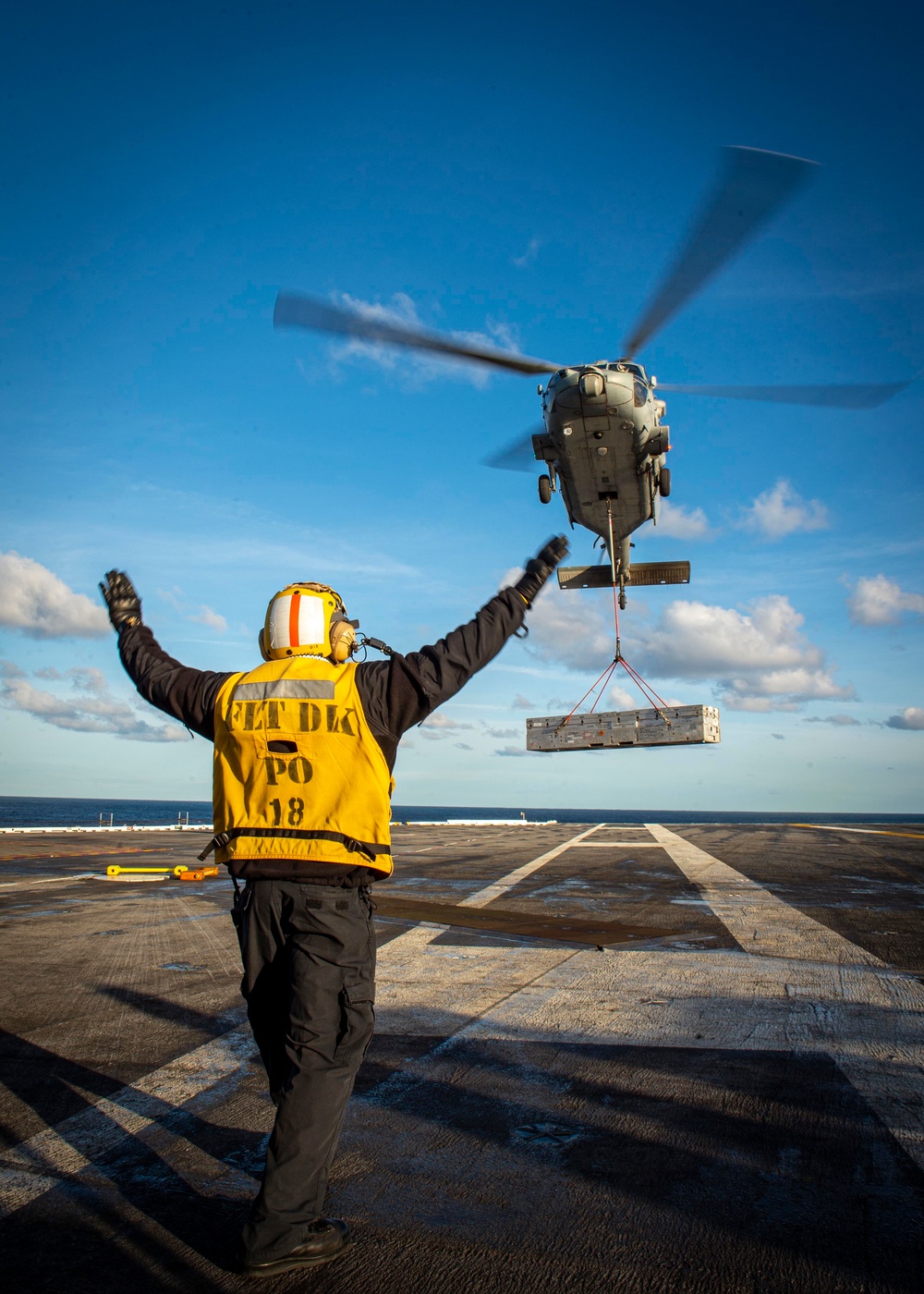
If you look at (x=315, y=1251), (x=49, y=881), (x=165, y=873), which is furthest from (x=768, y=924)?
(x=49, y=881)

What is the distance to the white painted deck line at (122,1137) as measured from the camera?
287 centimetres

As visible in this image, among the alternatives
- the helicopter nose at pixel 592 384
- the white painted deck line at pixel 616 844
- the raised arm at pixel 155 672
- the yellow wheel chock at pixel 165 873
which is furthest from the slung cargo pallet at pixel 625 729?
the raised arm at pixel 155 672

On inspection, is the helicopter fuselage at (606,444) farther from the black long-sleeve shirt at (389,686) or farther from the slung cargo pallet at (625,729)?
the black long-sleeve shirt at (389,686)

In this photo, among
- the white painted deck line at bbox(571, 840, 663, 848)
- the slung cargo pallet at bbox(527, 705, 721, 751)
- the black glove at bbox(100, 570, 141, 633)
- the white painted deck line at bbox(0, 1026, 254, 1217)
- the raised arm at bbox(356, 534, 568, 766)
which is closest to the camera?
the white painted deck line at bbox(0, 1026, 254, 1217)

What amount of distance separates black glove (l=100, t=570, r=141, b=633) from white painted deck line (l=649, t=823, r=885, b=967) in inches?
240

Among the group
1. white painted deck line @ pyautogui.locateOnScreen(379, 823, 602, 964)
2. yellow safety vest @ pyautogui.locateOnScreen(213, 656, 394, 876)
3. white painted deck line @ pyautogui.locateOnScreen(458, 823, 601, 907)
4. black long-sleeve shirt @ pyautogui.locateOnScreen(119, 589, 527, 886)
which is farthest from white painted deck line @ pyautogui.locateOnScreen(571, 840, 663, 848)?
yellow safety vest @ pyautogui.locateOnScreen(213, 656, 394, 876)

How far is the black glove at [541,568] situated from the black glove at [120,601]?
6.24 feet

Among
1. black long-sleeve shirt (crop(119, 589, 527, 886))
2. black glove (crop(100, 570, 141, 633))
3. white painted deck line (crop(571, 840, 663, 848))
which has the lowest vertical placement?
white painted deck line (crop(571, 840, 663, 848))

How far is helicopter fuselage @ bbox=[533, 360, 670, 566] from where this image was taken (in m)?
13.8

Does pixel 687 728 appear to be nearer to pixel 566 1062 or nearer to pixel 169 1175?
→ pixel 566 1062

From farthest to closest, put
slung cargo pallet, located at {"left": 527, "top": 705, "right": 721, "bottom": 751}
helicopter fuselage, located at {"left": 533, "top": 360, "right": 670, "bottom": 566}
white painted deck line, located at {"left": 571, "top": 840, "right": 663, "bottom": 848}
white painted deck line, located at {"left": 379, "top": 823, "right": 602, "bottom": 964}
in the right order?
white painted deck line, located at {"left": 571, "top": 840, "right": 663, "bottom": 848}, slung cargo pallet, located at {"left": 527, "top": 705, "right": 721, "bottom": 751}, helicopter fuselage, located at {"left": 533, "top": 360, "right": 670, "bottom": 566}, white painted deck line, located at {"left": 379, "top": 823, "right": 602, "bottom": 964}

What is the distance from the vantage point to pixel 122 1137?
10.7 feet

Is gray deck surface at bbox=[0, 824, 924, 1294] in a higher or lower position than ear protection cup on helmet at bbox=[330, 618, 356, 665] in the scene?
lower

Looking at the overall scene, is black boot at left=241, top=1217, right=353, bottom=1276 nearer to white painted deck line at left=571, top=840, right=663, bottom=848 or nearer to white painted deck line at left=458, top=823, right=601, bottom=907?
white painted deck line at left=458, top=823, right=601, bottom=907
